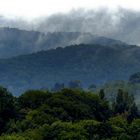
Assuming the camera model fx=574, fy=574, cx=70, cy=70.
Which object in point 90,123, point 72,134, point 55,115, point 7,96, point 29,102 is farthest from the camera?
point 29,102

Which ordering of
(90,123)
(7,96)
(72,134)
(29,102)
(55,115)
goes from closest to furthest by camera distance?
(72,134) < (90,123) < (55,115) < (7,96) < (29,102)

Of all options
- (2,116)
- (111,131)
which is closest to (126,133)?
(111,131)

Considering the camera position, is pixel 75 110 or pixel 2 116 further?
pixel 75 110

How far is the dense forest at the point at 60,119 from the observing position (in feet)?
395

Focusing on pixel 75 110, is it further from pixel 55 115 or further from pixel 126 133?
pixel 126 133

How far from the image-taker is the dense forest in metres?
120

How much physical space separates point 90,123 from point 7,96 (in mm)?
35635

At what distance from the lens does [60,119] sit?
14600 centimetres

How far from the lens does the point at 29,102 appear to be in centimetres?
16612

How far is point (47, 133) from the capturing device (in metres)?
119

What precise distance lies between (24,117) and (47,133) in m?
29.4

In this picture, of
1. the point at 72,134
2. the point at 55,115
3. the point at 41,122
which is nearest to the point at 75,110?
the point at 55,115

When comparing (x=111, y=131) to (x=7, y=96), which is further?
(x=7, y=96)

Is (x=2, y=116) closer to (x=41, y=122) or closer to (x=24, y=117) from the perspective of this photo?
(x=24, y=117)
